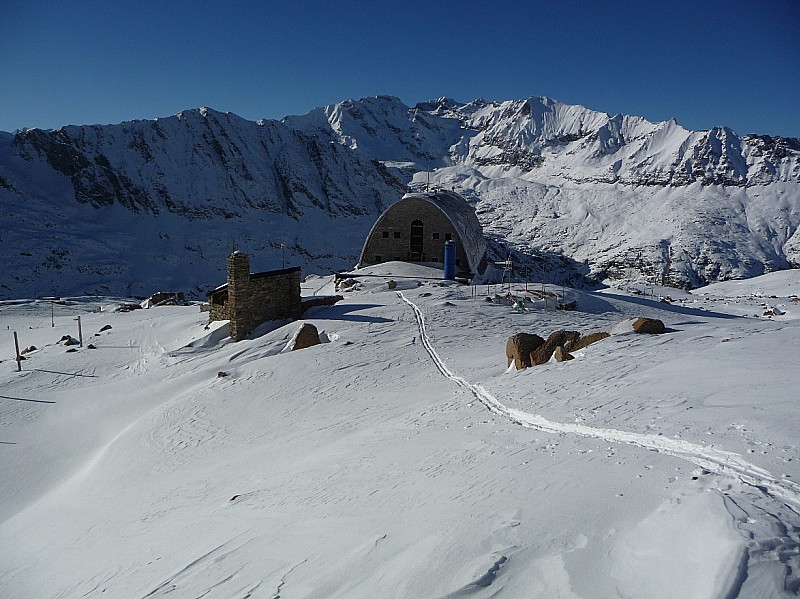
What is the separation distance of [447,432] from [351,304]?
12918 millimetres

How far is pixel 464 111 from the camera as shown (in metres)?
164

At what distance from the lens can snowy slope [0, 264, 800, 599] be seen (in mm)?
3643

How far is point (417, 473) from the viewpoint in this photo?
585 cm

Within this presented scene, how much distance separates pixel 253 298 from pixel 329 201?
255 feet

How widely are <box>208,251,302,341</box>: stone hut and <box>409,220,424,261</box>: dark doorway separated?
13.1 metres

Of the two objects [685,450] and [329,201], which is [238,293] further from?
[329,201]

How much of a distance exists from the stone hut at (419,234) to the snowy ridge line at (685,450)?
22.3 metres

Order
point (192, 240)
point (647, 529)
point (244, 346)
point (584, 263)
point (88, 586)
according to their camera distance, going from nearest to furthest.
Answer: point (647, 529) < point (88, 586) < point (244, 346) < point (192, 240) < point (584, 263)

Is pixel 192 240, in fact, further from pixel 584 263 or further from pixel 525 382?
pixel 525 382

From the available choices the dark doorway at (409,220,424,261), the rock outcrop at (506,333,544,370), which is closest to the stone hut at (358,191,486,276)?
the dark doorway at (409,220,424,261)

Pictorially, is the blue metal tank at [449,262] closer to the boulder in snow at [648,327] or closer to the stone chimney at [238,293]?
the stone chimney at [238,293]

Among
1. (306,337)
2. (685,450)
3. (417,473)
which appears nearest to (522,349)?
(417,473)

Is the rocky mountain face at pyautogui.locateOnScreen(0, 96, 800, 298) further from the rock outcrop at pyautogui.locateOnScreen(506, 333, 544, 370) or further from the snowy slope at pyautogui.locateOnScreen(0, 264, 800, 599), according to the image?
the rock outcrop at pyautogui.locateOnScreen(506, 333, 544, 370)

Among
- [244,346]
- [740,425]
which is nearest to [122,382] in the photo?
[244,346]
